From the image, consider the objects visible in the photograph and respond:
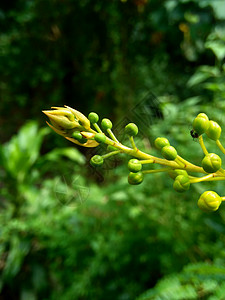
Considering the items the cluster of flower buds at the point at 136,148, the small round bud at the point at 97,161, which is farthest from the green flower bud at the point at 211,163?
the small round bud at the point at 97,161

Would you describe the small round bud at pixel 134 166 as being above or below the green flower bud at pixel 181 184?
above

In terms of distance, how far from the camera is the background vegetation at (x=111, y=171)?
98 cm

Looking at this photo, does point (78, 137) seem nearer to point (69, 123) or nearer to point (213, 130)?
point (69, 123)

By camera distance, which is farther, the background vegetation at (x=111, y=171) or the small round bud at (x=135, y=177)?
the background vegetation at (x=111, y=171)

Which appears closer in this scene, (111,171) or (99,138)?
(99,138)

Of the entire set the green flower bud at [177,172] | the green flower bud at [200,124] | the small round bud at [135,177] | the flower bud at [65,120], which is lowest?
the green flower bud at [177,172]

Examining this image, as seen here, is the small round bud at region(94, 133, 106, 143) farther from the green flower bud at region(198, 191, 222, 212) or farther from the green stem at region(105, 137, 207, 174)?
the green flower bud at region(198, 191, 222, 212)

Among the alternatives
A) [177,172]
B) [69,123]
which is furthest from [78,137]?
[177,172]

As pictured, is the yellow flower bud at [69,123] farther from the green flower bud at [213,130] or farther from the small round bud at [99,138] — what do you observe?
the green flower bud at [213,130]

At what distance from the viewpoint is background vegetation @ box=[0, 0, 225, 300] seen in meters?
0.98

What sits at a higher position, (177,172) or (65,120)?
(65,120)

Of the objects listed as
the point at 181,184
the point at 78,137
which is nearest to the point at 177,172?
the point at 181,184

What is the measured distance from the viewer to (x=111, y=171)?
1.43ft

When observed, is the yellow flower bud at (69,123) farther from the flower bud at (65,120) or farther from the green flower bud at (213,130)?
the green flower bud at (213,130)
